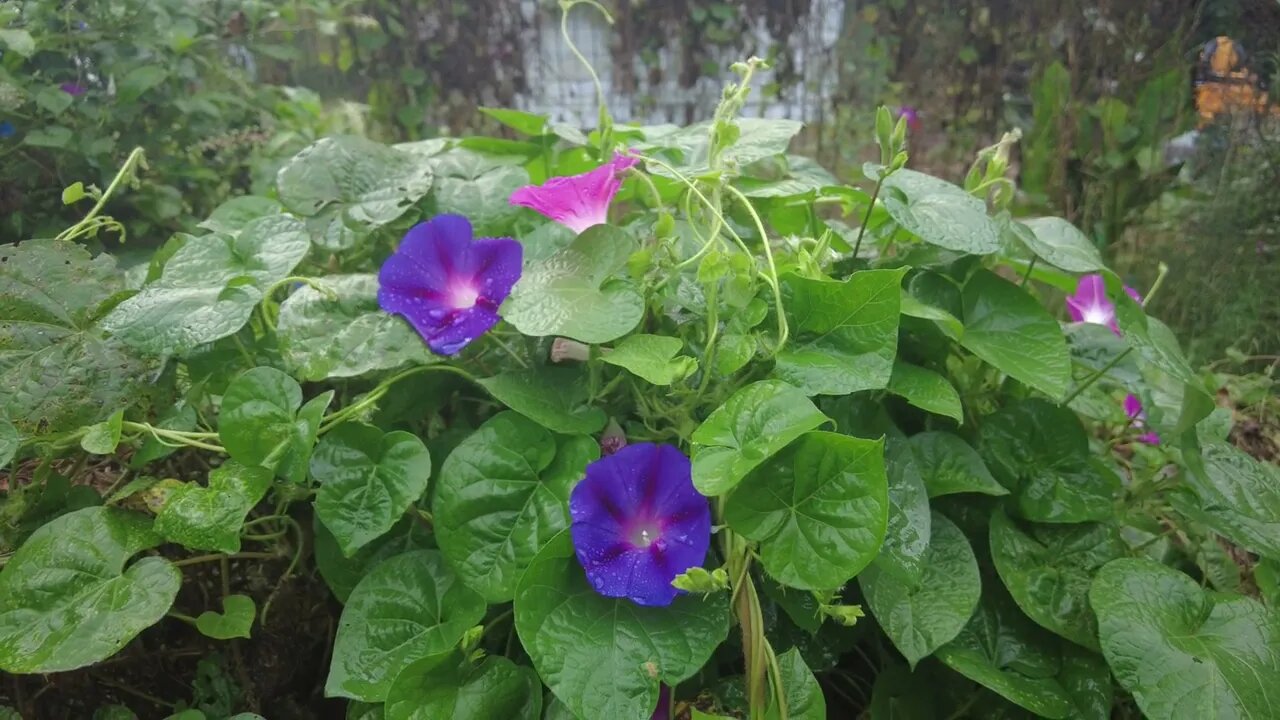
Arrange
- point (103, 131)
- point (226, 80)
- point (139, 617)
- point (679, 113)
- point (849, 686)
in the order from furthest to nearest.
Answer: point (679, 113)
point (226, 80)
point (103, 131)
point (849, 686)
point (139, 617)

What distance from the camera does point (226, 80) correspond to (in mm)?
1640

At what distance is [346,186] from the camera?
918mm

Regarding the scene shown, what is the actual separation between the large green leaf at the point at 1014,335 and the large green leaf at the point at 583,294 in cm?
35

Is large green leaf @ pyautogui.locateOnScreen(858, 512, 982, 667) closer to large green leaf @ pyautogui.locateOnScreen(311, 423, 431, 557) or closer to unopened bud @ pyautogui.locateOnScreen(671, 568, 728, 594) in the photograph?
unopened bud @ pyautogui.locateOnScreen(671, 568, 728, 594)

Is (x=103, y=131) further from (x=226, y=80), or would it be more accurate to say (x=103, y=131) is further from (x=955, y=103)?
(x=955, y=103)

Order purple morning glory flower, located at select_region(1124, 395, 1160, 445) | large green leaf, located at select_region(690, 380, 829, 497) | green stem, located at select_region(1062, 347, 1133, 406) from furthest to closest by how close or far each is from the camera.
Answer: purple morning glory flower, located at select_region(1124, 395, 1160, 445) → green stem, located at select_region(1062, 347, 1133, 406) → large green leaf, located at select_region(690, 380, 829, 497)

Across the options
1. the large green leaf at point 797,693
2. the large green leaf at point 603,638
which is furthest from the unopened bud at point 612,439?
the large green leaf at point 797,693

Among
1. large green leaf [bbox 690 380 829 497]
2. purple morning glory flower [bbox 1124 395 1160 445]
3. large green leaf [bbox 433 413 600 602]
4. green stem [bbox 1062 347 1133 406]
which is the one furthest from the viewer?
purple morning glory flower [bbox 1124 395 1160 445]

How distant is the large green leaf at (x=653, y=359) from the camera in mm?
628

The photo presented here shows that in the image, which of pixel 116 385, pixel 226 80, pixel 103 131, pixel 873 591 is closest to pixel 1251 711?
pixel 873 591

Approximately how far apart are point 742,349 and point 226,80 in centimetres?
146

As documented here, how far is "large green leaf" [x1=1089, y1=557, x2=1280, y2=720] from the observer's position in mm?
654

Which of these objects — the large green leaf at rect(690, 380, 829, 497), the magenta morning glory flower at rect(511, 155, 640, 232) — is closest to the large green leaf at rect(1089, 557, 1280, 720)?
the large green leaf at rect(690, 380, 829, 497)

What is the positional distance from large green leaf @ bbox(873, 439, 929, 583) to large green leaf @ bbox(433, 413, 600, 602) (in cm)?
26
